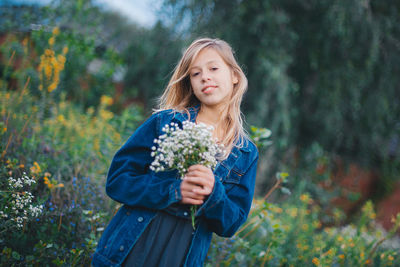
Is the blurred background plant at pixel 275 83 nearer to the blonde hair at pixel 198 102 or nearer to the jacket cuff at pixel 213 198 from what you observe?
the blonde hair at pixel 198 102

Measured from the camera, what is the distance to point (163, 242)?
1.34 metres

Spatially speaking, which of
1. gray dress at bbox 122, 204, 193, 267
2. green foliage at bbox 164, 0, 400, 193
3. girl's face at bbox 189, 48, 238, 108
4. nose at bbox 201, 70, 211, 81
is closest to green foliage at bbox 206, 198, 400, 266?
gray dress at bbox 122, 204, 193, 267

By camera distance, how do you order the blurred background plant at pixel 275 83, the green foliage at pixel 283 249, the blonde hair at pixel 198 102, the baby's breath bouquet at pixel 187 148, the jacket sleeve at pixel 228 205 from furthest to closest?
the blurred background plant at pixel 275 83 → the green foliage at pixel 283 249 → the blonde hair at pixel 198 102 → the jacket sleeve at pixel 228 205 → the baby's breath bouquet at pixel 187 148

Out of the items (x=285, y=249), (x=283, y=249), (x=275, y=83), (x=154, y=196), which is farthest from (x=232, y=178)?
(x=275, y=83)

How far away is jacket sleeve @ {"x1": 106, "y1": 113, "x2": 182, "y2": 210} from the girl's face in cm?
26

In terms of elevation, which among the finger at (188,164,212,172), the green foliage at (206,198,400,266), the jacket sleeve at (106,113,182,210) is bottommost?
the green foliage at (206,198,400,266)

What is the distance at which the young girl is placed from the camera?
4.27 feet

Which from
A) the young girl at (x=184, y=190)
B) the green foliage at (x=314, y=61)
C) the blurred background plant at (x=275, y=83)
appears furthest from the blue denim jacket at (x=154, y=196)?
the green foliage at (x=314, y=61)

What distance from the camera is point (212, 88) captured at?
1534 mm

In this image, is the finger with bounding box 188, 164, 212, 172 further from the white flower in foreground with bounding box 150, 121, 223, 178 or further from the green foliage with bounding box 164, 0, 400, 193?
the green foliage with bounding box 164, 0, 400, 193

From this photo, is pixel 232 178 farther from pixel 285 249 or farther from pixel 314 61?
pixel 314 61

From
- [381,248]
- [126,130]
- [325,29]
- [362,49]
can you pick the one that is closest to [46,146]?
[126,130]

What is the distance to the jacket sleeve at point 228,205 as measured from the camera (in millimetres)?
1282

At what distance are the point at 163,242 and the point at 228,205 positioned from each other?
33cm
